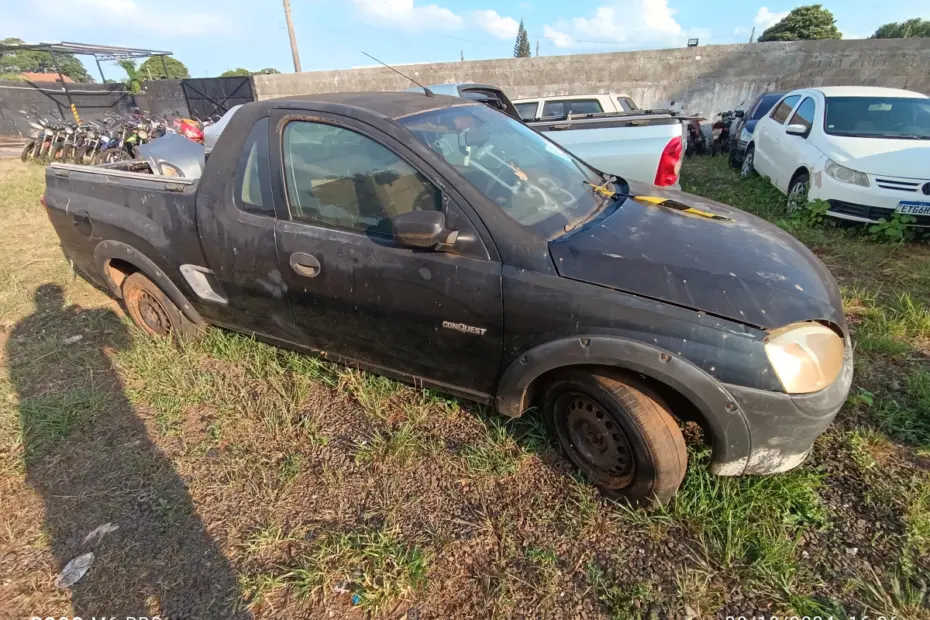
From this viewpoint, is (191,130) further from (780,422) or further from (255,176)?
(780,422)

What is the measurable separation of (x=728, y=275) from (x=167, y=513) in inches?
106

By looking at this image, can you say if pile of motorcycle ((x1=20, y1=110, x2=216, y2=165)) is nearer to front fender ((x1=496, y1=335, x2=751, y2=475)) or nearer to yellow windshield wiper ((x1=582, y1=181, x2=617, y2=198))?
yellow windshield wiper ((x1=582, y1=181, x2=617, y2=198))

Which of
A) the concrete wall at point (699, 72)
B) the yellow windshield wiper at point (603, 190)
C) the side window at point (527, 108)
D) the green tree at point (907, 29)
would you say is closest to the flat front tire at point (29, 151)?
the concrete wall at point (699, 72)

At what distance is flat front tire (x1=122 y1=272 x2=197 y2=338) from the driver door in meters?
1.25

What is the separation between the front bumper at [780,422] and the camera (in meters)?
1.66

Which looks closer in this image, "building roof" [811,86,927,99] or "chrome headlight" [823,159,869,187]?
"chrome headlight" [823,159,869,187]

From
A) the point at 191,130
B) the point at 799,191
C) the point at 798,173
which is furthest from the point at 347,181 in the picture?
the point at 191,130

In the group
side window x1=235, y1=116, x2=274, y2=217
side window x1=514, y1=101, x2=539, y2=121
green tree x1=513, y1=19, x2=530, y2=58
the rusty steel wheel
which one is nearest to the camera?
the rusty steel wheel

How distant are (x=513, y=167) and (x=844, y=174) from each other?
4259 millimetres

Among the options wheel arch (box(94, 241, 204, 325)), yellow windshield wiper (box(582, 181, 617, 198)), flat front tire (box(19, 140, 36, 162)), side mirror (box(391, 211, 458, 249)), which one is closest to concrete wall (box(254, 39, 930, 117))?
flat front tire (box(19, 140, 36, 162))

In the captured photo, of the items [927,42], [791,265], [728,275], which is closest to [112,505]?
[728,275]

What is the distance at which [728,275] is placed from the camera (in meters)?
1.78

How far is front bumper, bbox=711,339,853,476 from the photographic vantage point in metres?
1.66

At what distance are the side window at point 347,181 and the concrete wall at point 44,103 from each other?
18949mm
